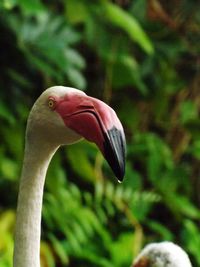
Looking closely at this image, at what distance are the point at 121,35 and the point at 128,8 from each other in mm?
192

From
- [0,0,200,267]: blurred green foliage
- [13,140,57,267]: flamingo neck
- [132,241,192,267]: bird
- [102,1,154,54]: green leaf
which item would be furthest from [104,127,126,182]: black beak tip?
[102,1,154,54]: green leaf

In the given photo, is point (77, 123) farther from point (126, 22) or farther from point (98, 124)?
point (126, 22)

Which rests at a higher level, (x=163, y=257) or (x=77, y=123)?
(x=77, y=123)

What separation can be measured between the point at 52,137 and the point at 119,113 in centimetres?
224

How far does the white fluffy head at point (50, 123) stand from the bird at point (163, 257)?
406mm

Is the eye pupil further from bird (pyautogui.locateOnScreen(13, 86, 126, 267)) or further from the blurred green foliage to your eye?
the blurred green foliage

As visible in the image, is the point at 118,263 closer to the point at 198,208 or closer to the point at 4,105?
the point at 4,105

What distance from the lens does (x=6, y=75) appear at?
2.64 m

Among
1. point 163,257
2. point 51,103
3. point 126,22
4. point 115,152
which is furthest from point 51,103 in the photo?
point 126,22

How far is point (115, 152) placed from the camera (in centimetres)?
99

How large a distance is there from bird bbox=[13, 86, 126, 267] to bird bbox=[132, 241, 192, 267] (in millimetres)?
335

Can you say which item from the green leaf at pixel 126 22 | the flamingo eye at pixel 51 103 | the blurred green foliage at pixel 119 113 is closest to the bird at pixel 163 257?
the flamingo eye at pixel 51 103

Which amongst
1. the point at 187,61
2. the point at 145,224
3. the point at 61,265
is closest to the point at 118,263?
the point at 61,265

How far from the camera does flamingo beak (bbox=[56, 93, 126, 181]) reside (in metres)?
0.99
